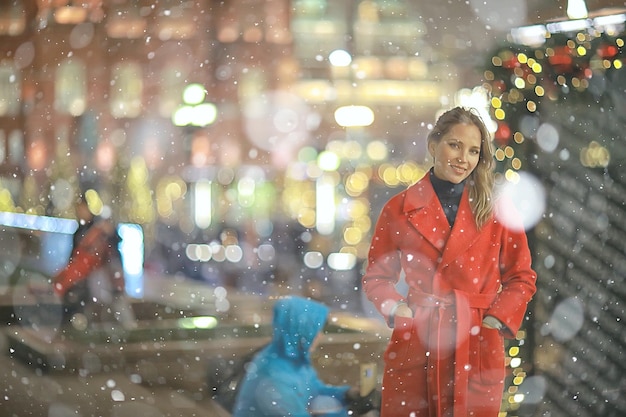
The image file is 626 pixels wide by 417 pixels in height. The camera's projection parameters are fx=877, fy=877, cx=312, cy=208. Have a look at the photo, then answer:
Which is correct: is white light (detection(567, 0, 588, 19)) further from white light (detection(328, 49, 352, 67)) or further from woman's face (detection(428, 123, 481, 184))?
white light (detection(328, 49, 352, 67))

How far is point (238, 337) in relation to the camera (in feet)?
12.7

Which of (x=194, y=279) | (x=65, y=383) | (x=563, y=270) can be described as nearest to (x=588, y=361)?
(x=563, y=270)

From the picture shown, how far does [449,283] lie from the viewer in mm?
1805

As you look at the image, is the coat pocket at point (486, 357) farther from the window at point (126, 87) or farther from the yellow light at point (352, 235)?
the window at point (126, 87)

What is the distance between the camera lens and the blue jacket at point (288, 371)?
2.21 meters

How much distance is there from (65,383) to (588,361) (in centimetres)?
205

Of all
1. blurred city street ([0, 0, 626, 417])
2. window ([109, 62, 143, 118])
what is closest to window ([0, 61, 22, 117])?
blurred city street ([0, 0, 626, 417])

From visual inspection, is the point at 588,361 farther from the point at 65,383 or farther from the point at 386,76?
the point at 386,76

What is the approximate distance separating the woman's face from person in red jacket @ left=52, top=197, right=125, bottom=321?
2.43m

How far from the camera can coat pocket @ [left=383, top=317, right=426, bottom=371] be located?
1805mm

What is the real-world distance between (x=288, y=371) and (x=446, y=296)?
598 mm

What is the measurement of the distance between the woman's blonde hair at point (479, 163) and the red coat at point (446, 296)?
21 mm

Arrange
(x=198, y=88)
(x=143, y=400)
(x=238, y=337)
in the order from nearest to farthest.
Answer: (x=143, y=400) < (x=238, y=337) < (x=198, y=88)

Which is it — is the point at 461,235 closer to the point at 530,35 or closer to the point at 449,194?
the point at 449,194
